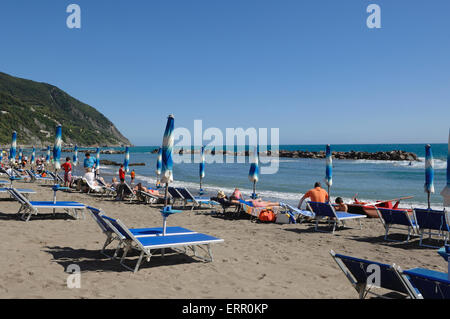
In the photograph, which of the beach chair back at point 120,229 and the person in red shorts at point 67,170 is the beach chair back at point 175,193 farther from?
the beach chair back at point 120,229

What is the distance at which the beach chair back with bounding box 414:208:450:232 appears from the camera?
734cm

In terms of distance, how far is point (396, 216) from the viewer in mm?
7961

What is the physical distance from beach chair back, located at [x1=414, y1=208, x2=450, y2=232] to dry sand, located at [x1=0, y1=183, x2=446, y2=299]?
20.1 inches

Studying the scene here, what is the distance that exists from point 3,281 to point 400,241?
764 centimetres

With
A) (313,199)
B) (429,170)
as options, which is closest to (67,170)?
(313,199)

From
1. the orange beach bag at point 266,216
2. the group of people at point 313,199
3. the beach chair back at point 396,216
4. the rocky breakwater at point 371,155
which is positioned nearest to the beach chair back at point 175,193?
the group of people at point 313,199

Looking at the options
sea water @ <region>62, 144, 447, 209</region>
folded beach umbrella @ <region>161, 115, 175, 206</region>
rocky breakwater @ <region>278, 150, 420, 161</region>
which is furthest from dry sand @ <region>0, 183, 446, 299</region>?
rocky breakwater @ <region>278, 150, 420, 161</region>

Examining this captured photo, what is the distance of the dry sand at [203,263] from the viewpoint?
4.29 m

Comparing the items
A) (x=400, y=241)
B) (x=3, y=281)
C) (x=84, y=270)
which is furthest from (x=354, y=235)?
(x=3, y=281)

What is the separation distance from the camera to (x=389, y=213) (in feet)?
26.3

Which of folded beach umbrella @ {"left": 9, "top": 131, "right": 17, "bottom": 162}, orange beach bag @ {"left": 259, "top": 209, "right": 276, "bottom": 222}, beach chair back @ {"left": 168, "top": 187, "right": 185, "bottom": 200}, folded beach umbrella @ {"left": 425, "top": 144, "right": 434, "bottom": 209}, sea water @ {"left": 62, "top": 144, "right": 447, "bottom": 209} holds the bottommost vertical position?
sea water @ {"left": 62, "top": 144, "right": 447, "bottom": 209}

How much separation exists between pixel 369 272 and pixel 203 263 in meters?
2.69

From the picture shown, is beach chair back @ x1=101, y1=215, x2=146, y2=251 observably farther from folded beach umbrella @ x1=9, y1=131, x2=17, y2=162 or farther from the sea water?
folded beach umbrella @ x1=9, y1=131, x2=17, y2=162
